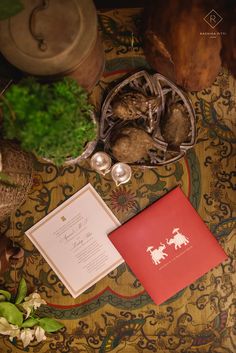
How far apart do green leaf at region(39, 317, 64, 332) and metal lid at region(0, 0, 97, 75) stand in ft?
3.10

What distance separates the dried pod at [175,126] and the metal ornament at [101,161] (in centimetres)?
23

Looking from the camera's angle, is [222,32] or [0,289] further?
[0,289]

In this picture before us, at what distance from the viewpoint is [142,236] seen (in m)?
1.58

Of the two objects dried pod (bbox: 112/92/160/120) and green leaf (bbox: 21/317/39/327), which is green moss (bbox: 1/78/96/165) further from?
green leaf (bbox: 21/317/39/327)

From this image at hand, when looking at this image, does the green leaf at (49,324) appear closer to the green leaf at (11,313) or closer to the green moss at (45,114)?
the green leaf at (11,313)

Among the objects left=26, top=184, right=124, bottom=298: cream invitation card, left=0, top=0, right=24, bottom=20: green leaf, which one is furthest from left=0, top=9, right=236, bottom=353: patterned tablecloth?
left=0, top=0, right=24, bottom=20: green leaf

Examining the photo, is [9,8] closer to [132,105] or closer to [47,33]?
[47,33]

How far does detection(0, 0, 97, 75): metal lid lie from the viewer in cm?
119

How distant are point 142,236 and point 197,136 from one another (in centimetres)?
44

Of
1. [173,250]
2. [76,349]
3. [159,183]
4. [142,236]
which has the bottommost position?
[76,349]

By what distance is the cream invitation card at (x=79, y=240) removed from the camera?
1579 mm

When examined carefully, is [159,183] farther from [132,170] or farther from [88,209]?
[88,209]

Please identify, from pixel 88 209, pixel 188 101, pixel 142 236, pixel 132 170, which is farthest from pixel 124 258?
pixel 188 101

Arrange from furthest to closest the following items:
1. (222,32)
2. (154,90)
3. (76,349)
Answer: (76,349) → (154,90) → (222,32)
